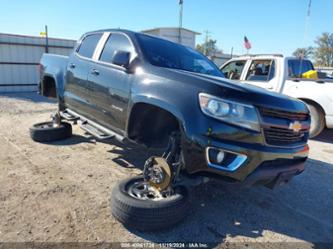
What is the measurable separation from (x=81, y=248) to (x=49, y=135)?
137 inches

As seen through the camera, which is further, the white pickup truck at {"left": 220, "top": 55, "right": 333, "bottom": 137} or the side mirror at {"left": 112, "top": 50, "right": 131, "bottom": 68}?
the white pickup truck at {"left": 220, "top": 55, "right": 333, "bottom": 137}

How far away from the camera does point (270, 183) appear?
9.67 feet

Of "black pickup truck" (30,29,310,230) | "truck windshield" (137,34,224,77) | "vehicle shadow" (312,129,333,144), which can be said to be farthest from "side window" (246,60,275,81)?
"black pickup truck" (30,29,310,230)

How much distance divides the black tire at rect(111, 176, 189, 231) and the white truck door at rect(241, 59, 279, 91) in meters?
5.61

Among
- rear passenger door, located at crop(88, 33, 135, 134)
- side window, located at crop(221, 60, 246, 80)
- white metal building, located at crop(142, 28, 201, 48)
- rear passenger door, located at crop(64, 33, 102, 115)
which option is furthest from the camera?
white metal building, located at crop(142, 28, 201, 48)

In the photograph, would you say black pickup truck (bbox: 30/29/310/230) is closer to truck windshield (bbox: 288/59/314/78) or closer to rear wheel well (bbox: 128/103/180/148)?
rear wheel well (bbox: 128/103/180/148)

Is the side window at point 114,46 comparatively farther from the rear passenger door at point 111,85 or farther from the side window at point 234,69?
the side window at point 234,69

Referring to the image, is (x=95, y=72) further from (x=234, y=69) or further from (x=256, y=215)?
(x=234, y=69)

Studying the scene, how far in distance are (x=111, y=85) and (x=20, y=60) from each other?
40.0 feet

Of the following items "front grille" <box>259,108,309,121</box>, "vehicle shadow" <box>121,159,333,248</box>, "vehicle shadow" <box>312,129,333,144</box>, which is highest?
"front grille" <box>259,108,309,121</box>

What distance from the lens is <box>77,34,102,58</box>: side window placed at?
484 centimetres

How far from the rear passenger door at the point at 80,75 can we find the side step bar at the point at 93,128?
0.36 ft

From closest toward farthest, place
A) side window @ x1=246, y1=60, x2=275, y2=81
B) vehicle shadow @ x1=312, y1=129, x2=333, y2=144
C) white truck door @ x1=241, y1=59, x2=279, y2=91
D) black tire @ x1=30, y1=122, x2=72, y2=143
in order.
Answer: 1. black tire @ x1=30, y1=122, x2=72, y2=143
2. vehicle shadow @ x1=312, y1=129, x2=333, y2=144
3. white truck door @ x1=241, y1=59, x2=279, y2=91
4. side window @ x1=246, y1=60, x2=275, y2=81

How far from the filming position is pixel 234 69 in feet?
28.8
